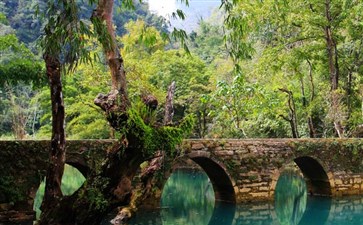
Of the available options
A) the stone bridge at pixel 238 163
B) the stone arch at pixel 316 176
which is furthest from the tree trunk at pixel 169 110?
the stone arch at pixel 316 176

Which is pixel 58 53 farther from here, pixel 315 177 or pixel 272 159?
pixel 315 177

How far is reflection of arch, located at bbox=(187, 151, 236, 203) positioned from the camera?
12141 millimetres

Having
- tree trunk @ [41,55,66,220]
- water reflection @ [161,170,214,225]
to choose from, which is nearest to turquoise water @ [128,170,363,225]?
water reflection @ [161,170,214,225]

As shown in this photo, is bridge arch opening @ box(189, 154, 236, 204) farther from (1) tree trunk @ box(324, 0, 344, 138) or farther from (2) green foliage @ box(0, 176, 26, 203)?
(1) tree trunk @ box(324, 0, 344, 138)

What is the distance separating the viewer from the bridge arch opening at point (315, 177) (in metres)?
14.2

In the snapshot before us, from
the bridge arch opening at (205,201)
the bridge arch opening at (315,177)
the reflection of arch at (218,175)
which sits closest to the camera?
the bridge arch opening at (205,201)

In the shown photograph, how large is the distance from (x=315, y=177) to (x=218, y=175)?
373 cm

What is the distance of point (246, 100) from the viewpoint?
18.3 metres

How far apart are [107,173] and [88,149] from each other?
5373 mm

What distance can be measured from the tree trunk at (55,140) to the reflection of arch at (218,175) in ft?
19.5

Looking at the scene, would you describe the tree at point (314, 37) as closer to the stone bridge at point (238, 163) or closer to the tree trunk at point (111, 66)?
the stone bridge at point (238, 163)

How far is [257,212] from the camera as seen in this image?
1230 centimetres

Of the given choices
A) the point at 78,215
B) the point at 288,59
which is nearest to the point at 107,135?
the point at 288,59

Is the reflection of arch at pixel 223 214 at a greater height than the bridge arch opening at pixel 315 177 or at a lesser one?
lesser
